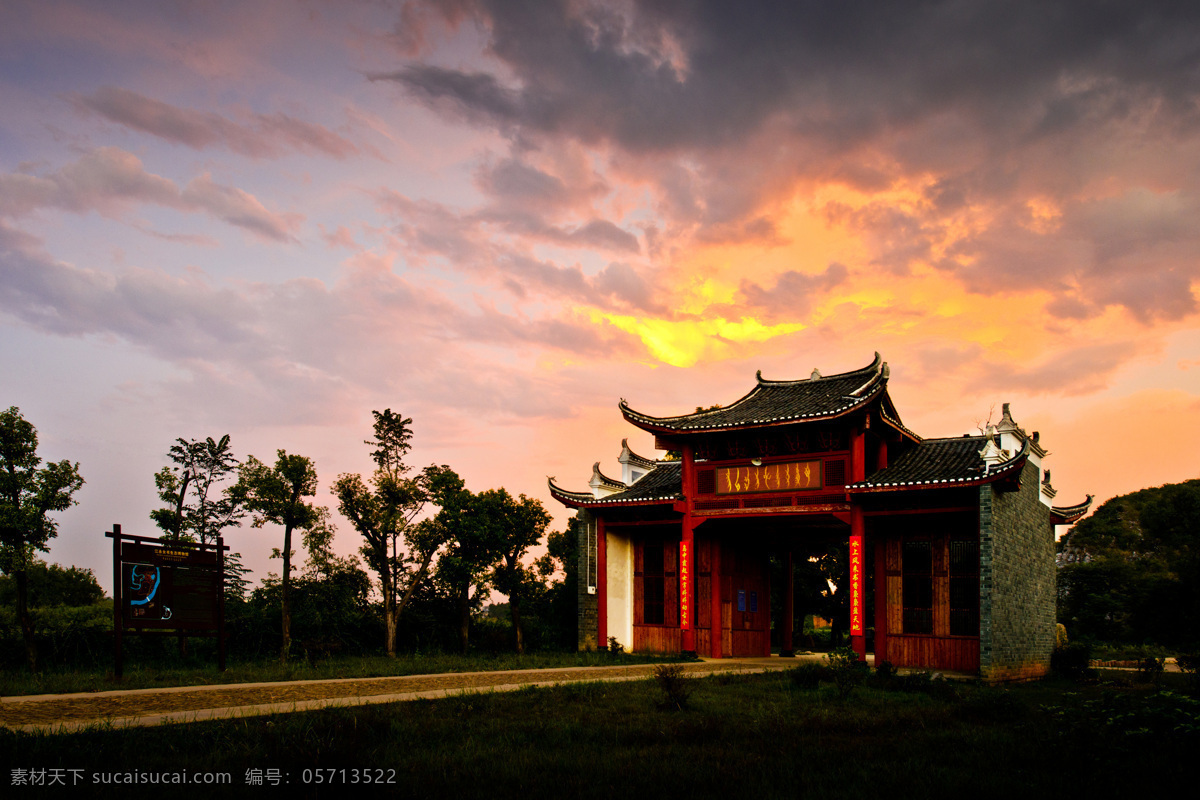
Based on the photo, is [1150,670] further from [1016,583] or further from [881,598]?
[881,598]

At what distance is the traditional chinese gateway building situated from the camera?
60.5ft

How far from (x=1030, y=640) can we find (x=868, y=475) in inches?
206

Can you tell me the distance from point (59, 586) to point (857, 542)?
40338 millimetres

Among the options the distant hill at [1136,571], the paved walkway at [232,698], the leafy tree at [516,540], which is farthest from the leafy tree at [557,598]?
the distant hill at [1136,571]

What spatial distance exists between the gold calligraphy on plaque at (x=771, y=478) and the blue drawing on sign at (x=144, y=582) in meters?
13.0

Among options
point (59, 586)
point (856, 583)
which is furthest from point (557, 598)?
point (59, 586)

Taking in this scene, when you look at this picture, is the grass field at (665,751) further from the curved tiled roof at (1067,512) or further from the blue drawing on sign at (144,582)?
the curved tiled roof at (1067,512)

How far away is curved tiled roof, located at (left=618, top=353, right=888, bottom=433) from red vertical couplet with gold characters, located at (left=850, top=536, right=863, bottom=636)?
304cm

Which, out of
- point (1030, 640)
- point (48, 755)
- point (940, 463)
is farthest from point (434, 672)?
point (1030, 640)

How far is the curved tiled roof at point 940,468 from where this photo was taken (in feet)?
57.2

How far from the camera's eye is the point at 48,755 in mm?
6855

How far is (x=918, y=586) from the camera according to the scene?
63.2ft

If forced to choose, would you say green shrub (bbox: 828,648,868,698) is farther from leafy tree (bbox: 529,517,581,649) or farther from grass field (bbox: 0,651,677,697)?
leafy tree (bbox: 529,517,581,649)

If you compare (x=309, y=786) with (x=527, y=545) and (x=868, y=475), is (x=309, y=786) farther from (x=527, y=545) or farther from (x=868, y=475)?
(x=527, y=545)
